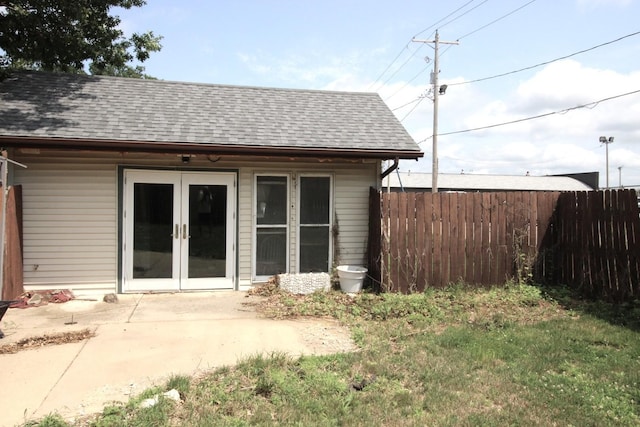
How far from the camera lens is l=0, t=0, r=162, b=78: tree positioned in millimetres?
8734

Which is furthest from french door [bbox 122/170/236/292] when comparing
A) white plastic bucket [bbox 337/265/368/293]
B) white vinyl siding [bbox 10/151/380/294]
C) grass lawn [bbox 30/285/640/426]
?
grass lawn [bbox 30/285/640/426]

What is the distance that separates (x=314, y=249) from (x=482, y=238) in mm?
3068

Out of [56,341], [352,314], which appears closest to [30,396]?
[56,341]

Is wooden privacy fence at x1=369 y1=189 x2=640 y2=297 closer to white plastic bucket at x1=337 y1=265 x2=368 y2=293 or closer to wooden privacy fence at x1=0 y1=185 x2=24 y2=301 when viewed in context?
white plastic bucket at x1=337 y1=265 x2=368 y2=293

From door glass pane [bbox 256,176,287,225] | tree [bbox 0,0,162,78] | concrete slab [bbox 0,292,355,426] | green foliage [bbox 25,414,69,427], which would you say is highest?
tree [bbox 0,0,162,78]

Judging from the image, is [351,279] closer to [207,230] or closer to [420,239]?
[420,239]

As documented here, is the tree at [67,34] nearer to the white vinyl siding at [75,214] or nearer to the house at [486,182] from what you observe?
the white vinyl siding at [75,214]

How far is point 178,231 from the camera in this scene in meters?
7.93

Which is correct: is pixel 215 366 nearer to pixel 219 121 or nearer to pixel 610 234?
pixel 219 121

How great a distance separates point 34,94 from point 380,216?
6.82 meters

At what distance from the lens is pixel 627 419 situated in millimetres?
3459

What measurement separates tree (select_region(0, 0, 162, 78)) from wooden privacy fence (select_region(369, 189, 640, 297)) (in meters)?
7.05

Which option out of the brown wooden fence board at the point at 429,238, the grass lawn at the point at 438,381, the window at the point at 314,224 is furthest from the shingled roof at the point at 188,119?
the grass lawn at the point at 438,381

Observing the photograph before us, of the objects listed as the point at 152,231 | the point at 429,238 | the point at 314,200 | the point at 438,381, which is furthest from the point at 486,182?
the point at 438,381
